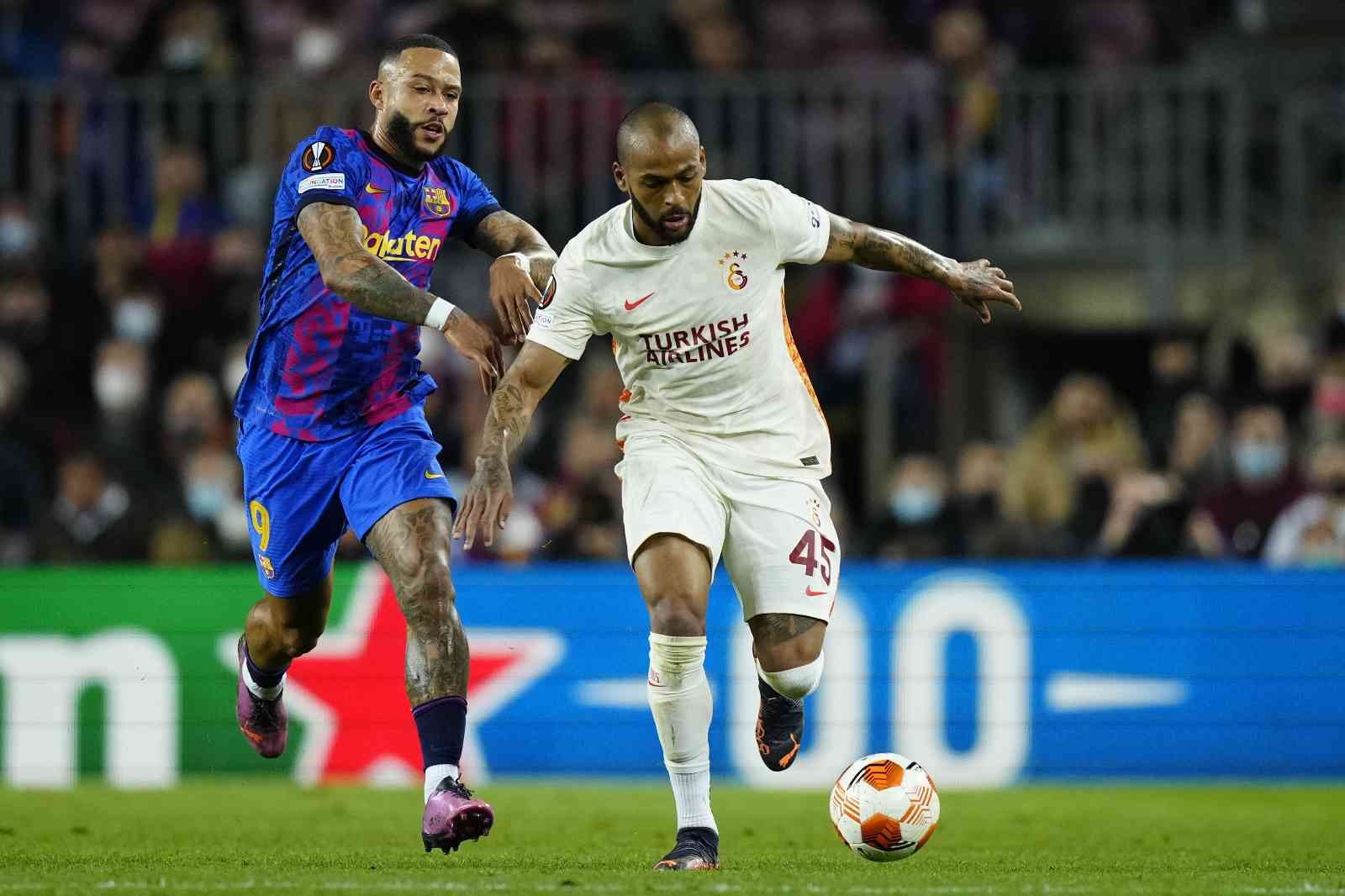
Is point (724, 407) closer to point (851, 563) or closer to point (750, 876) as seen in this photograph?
point (750, 876)

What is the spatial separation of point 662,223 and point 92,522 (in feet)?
26.4

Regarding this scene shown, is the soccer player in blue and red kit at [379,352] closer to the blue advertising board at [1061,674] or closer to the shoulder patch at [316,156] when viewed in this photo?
the shoulder patch at [316,156]

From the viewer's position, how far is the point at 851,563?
13.7m

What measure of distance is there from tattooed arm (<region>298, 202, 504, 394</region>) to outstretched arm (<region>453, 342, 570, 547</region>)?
111mm

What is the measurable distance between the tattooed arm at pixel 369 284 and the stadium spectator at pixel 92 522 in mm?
7196

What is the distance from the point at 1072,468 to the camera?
47.5 ft

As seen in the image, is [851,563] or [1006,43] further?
[1006,43]

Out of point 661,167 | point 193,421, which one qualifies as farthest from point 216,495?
point 661,167

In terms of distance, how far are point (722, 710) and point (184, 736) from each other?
342 cm

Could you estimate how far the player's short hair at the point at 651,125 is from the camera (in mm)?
7355

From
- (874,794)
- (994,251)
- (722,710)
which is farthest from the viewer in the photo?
(994,251)

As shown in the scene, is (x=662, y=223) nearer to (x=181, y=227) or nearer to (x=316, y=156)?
(x=316, y=156)

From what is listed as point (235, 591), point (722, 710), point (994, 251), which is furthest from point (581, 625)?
point (994, 251)

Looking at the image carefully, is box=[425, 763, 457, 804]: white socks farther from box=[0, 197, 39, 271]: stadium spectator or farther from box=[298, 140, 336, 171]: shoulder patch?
box=[0, 197, 39, 271]: stadium spectator
